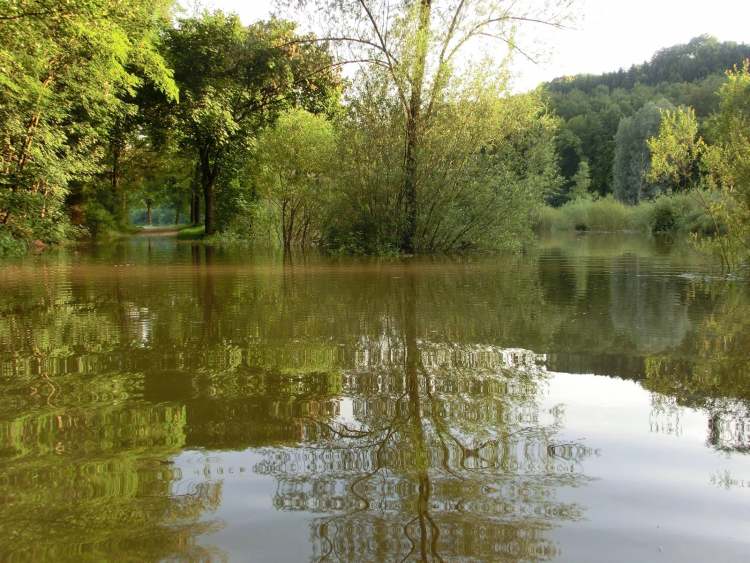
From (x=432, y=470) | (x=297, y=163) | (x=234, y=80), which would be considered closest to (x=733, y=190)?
(x=432, y=470)

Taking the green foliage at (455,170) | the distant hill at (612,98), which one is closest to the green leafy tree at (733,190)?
the green foliage at (455,170)

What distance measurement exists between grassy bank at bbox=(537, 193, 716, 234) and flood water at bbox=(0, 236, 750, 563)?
2986cm

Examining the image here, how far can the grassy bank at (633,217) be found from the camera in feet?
116

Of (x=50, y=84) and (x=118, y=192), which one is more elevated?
(x=50, y=84)

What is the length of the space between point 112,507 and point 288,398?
1.31 m

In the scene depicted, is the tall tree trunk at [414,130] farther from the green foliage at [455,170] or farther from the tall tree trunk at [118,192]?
the tall tree trunk at [118,192]

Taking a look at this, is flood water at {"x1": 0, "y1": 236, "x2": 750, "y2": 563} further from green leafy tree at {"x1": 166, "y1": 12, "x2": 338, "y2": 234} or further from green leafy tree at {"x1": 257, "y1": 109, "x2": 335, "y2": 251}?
green leafy tree at {"x1": 257, "y1": 109, "x2": 335, "y2": 251}

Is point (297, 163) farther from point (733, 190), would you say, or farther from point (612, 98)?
point (612, 98)

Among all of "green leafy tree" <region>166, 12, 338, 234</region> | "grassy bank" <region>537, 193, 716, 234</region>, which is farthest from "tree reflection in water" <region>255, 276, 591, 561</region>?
"grassy bank" <region>537, 193, 716, 234</region>

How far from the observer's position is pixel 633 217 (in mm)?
45625

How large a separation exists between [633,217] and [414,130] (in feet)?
114

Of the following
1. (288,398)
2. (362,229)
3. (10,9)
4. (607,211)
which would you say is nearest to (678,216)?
(607,211)

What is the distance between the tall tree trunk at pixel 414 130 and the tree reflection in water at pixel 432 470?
1314cm

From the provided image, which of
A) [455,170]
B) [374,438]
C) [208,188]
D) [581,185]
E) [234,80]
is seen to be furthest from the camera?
[581,185]
